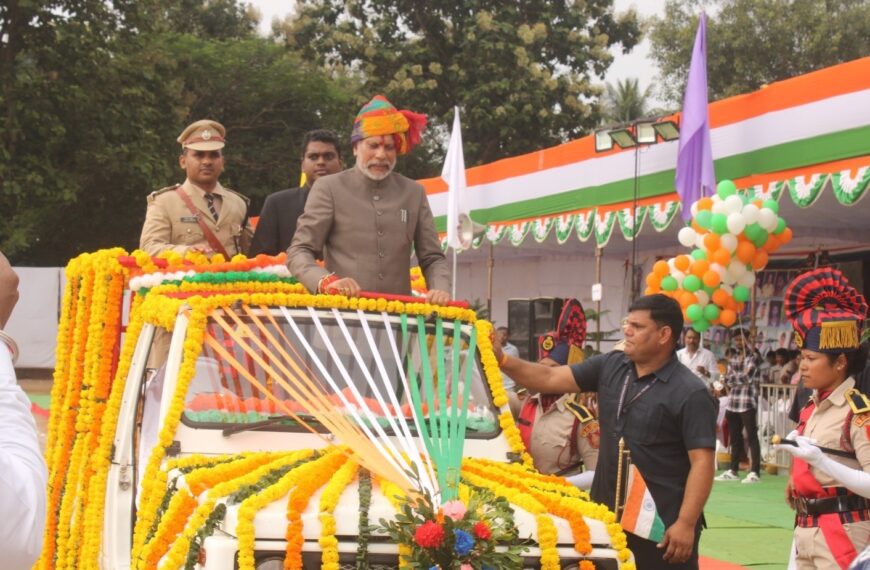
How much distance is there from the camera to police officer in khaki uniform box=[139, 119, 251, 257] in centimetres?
730

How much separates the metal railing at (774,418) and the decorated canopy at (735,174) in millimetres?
2070

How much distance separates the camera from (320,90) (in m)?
37.4

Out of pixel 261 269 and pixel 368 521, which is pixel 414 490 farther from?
pixel 261 269

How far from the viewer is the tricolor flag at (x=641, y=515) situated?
5.13 metres

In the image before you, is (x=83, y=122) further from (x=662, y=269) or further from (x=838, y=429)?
(x=838, y=429)

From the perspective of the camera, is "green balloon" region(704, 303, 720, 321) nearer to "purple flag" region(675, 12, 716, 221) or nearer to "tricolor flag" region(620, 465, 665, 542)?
"purple flag" region(675, 12, 716, 221)

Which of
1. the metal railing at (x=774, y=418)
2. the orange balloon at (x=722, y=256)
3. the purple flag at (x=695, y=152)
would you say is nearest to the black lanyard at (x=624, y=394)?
the orange balloon at (x=722, y=256)

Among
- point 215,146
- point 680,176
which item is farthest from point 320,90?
point 215,146

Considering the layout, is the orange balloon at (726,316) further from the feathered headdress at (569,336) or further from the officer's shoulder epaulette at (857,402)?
the officer's shoulder epaulette at (857,402)

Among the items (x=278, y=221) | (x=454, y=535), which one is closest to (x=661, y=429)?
(x=454, y=535)

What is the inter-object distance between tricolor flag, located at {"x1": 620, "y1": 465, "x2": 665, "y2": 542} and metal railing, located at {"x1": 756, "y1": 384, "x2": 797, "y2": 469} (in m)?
9.66

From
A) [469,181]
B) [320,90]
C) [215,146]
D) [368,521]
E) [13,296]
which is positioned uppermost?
[320,90]

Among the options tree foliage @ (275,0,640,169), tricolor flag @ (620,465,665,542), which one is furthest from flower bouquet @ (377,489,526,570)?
tree foliage @ (275,0,640,169)

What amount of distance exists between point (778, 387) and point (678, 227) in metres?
3.14
